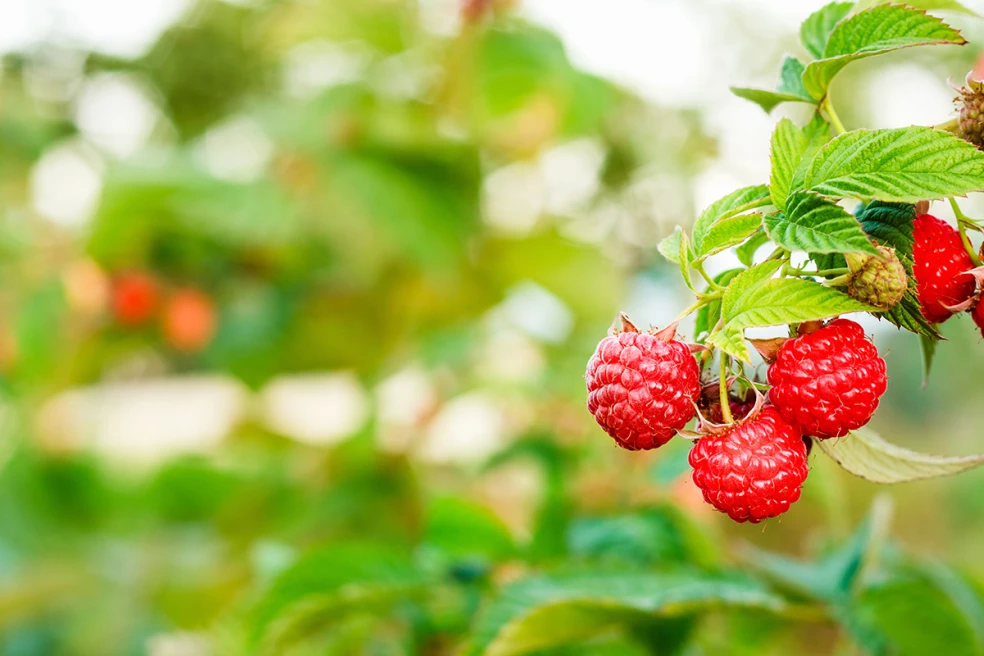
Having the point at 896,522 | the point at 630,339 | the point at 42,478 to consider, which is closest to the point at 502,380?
the point at 630,339

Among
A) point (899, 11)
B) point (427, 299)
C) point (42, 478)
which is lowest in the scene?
point (899, 11)

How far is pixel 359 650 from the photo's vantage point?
33.3 inches

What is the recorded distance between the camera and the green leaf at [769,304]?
0.89 feet

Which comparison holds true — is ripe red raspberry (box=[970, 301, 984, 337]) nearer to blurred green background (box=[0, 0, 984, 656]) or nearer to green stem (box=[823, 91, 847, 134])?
green stem (box=[823, 91, 847, 134])

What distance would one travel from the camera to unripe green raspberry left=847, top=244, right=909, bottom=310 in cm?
26

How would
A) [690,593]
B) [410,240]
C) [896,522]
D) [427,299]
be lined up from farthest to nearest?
[896,522] → [427,299] → [410,240] → [690,593]

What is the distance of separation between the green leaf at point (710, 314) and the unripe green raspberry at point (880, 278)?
0.18 feet

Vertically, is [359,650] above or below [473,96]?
below

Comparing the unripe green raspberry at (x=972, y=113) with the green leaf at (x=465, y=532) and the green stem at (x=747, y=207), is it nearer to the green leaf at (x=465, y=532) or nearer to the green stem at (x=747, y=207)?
the green stem at (x=747, y=207)

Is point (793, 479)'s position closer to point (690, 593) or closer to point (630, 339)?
point (630, 339)

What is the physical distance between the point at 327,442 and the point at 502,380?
1.09ft

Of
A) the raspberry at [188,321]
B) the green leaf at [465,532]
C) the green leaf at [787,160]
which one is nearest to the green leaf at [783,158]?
the green leaf at [787,160]

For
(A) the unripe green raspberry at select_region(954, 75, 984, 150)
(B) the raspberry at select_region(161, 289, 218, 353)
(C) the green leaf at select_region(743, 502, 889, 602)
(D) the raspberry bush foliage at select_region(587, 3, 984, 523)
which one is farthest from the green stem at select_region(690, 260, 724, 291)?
(B) the raspberry at select_region(161, 289, 218, 353)

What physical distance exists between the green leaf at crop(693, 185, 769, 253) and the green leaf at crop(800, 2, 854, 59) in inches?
3.2
